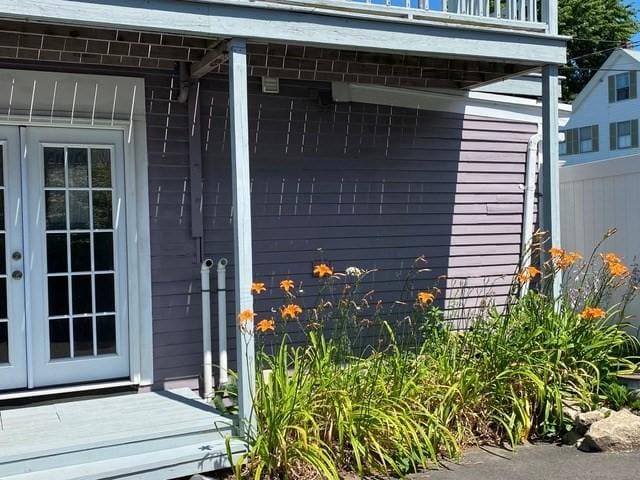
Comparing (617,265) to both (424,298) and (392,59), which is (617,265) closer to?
(424,298)

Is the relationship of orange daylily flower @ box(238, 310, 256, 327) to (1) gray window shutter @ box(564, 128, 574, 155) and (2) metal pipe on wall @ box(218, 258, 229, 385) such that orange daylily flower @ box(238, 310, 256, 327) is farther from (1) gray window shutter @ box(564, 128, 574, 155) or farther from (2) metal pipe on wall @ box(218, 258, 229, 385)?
(1) gray window shutter @ box(564, 128, 574, 155)

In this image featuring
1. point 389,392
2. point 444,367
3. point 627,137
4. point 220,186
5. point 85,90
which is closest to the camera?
point 389,392

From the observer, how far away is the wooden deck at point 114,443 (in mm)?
3859

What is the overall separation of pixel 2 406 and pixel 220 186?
2360 millimetres

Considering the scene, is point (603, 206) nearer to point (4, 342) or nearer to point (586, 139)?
point (4, 342)

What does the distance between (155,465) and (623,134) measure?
78.1 feet

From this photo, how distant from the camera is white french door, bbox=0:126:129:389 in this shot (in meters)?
5.12

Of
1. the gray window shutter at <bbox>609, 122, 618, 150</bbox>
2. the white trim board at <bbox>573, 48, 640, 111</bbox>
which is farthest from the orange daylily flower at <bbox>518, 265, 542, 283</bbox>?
the gray window shutter at <bbox>609, 122, 618, 150</bbox>

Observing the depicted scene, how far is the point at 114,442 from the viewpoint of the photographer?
4.04 metres

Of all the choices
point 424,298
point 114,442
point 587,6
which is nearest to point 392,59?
point 424,298

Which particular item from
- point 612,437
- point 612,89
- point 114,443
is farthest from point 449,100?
point 612,89

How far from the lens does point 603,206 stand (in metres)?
6.68

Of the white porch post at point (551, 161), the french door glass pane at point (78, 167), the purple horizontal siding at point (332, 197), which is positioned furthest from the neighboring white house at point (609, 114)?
the french door glass pane at point (78, 167)

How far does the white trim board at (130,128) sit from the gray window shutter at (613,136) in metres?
22.4
